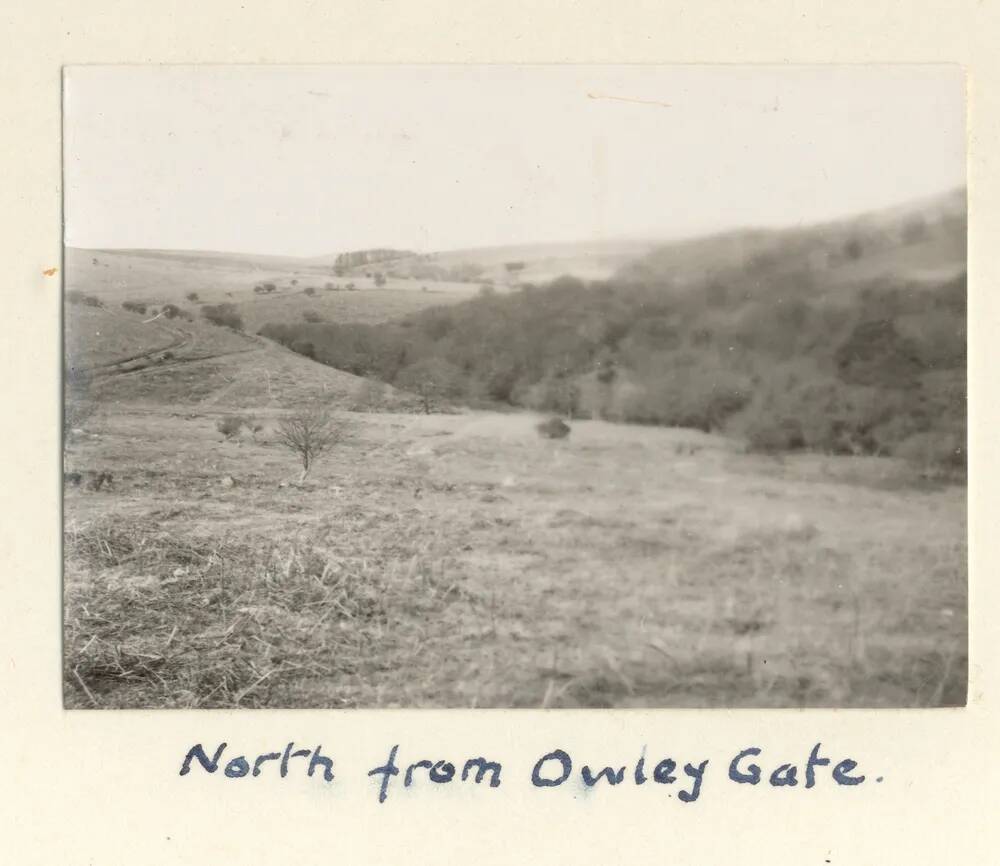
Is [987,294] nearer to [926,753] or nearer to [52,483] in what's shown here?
[926,753]

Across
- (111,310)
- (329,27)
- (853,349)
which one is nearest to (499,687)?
(853,349)

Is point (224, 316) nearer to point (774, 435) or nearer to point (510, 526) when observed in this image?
point (510, 526)

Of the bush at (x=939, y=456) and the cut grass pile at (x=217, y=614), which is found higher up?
the bush at (x=939, y=456)

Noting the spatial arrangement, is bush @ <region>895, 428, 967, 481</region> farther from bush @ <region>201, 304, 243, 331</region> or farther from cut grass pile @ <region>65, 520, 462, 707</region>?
bush @ <region>201, 304, 243, 331</region>
